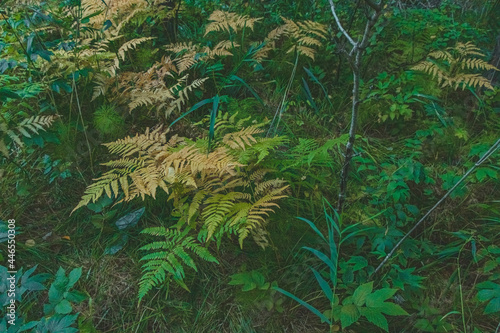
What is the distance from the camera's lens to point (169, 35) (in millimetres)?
Result: 3211

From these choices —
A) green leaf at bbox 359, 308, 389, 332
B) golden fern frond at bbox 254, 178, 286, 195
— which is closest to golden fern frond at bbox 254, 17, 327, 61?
golden fern frond at bbox 254, 178, 286, 195

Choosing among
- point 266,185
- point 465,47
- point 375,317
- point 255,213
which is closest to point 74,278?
point 255,213

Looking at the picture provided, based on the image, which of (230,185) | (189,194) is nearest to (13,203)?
(189,194)

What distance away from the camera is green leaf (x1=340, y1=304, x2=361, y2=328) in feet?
4.92

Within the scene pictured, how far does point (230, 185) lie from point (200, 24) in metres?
2.35

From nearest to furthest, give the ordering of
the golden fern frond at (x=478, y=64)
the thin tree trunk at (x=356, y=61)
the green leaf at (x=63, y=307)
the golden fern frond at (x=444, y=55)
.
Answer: the thin tree trunk at (x=356, y=61), the green leaf at (x=63, y=307), the golden fern frond at (x=478, y=64), the golden fern frond at (x=444, y=55)

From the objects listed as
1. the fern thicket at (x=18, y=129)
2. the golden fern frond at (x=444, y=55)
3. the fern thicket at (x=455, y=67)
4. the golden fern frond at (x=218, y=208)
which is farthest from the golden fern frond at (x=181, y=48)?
the golden fern frond at (x=444, y=55)

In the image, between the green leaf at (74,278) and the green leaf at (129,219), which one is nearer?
the green leaf at (74,278)

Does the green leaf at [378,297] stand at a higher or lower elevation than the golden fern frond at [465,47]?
lower

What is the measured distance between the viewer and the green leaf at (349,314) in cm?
150

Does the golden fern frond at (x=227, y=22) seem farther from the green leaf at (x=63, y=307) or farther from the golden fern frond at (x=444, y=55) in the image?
the green leaf at (x=63, y=307)

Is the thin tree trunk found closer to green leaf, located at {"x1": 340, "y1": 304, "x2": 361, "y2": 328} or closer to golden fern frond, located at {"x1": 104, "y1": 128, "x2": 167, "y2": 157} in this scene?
green leaf, located at {"x1": 340, "y1": 304, "x2": 361, "y2": 328}

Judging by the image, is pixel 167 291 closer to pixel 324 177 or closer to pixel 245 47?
pixel 324 177

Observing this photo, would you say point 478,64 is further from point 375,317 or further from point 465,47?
Result: point 375,317
